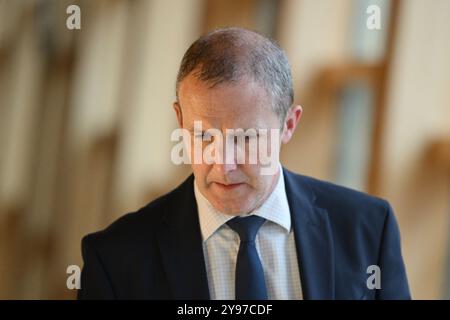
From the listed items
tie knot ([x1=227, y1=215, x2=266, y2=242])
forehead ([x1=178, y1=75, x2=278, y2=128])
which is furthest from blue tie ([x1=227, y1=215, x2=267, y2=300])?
forehead ([x1=178, y1=75, x2=278, y2=128])

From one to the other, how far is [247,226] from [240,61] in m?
0.17

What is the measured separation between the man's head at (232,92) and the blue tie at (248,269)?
1.7 inches

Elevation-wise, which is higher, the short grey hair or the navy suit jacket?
the short grey hair

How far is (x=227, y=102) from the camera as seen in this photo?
604 mm

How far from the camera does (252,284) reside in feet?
2.17

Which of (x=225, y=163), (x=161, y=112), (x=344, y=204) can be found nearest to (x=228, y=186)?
(x=225, y=163)

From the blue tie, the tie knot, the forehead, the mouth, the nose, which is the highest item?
the forehead

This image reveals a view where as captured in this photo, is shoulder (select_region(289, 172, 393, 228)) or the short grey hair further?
shoulder (select_region(289, 172, 393, 228))

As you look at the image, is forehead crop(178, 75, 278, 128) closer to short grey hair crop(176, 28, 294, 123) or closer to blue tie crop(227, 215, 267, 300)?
short grey hair crop(176, 28, 294, 123)

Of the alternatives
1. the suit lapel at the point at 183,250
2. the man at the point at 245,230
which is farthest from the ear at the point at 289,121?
the suit lapel at the point at 183,250

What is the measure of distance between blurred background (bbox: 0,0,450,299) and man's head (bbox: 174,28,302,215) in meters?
0.24

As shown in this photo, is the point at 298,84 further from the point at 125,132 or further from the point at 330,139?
the point at 125,132

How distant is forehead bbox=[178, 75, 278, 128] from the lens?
61 cm
